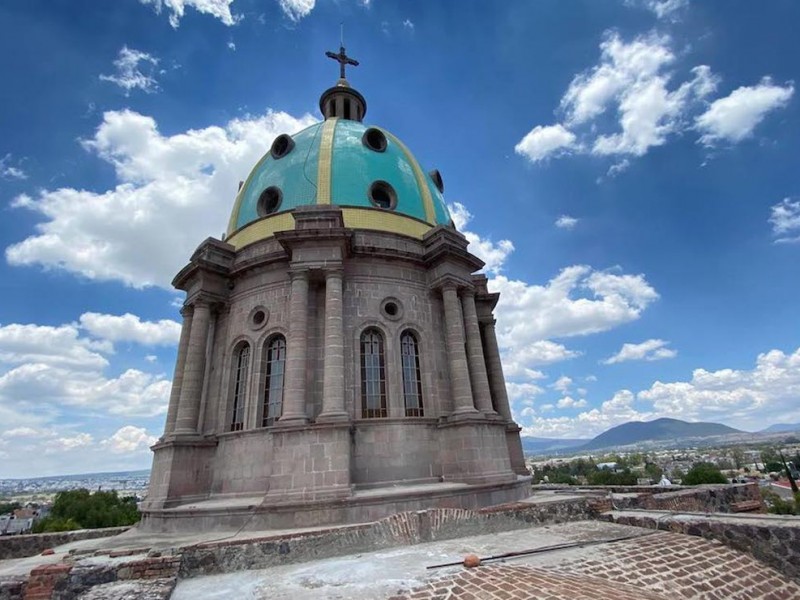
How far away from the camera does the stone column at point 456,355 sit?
1594 cm

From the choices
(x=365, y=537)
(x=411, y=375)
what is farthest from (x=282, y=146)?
(x=365, y=537)

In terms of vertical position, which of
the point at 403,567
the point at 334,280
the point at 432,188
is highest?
the point at 432,188

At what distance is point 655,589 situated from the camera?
6840 mm

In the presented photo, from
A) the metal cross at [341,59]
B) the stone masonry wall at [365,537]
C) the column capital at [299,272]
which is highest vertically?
the metal cross at [341,59]

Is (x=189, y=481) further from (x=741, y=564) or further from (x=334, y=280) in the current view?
(x=741, y=564)

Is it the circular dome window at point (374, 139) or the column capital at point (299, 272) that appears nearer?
the column capital at point (299, 272)

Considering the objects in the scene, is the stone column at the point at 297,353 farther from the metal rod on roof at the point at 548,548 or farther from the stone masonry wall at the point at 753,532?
the stone masonry wall at the point at 753,532

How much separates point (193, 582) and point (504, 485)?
1039 centimetres

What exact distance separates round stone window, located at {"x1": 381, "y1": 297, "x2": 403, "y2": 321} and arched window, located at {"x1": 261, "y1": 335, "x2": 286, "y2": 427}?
12.9 ft

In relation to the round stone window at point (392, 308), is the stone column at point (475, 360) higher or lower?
lower

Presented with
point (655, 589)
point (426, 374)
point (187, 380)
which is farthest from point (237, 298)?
point (655, 589)

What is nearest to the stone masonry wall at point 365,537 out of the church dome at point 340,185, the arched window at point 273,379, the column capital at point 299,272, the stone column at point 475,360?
the stone column at point 475,360

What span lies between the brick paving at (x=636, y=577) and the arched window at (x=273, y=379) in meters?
10.4

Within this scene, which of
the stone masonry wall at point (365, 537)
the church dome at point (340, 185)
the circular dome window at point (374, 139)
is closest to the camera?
the stone masonry wall at point (365, 537)
